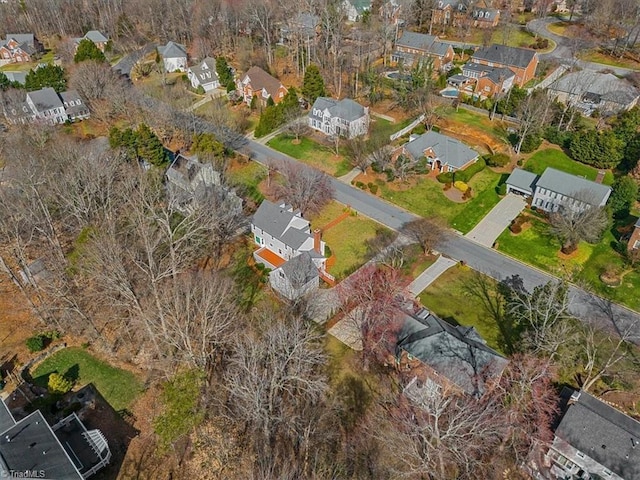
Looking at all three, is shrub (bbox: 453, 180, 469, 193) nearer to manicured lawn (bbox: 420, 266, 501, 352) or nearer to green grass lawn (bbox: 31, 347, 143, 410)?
manicured lawn (bbox: 420, 266, 501, 352)

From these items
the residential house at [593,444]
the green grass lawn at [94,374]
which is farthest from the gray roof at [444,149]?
the green grass lawn at [94,374]

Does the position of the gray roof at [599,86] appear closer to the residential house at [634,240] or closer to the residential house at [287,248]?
the residential house at [634,240]

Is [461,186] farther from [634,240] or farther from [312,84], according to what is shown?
[312,84]

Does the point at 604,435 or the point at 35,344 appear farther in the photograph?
the point at 35,344

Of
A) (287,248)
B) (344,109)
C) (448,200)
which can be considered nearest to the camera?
(287,248)

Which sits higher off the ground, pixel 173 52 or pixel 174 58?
pixel 173 52

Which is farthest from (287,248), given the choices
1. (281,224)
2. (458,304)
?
(458,304)

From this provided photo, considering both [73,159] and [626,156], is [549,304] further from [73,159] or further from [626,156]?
[73,159]

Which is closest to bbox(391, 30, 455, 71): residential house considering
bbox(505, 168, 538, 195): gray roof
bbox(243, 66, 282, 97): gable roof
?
bbox(243, 66, 282, 97): gable roof
